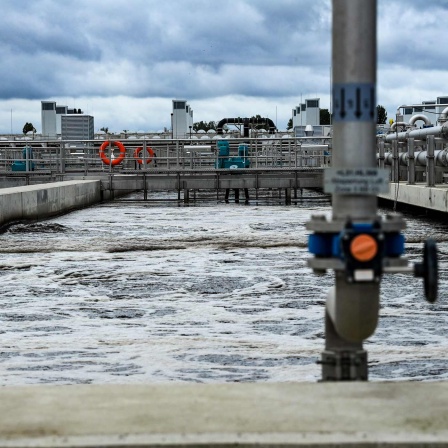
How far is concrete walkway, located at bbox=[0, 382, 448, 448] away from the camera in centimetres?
370

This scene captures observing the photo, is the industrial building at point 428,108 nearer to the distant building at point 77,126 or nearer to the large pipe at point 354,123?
the large pipe at point 354,123

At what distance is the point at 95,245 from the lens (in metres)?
16.6

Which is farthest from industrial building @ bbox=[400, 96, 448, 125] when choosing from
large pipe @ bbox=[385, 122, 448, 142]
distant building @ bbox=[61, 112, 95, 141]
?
distant building @ bbox=[61, 112, 95, 141]

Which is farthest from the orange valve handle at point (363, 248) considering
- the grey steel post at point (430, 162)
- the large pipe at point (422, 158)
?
the grey steel post at point (430, 162)

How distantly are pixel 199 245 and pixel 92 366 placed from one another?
913cm

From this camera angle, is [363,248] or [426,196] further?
[426,196]

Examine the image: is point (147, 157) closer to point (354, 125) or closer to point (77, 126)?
point (354, 125)

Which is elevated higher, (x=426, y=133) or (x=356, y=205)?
(x=426, y=133)

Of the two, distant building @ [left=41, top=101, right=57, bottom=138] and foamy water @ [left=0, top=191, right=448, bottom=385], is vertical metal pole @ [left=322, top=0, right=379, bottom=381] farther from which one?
distant building @ [left=41, top=101, right=57, bottom=138]

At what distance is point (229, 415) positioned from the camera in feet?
13.1

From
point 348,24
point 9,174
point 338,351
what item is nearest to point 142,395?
point 338,351

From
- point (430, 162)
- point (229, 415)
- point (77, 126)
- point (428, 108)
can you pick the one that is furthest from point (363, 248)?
point (77, 126)

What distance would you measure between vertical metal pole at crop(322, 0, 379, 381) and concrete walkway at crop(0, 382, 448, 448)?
303 millimetres

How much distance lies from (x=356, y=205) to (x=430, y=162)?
1410 cm
